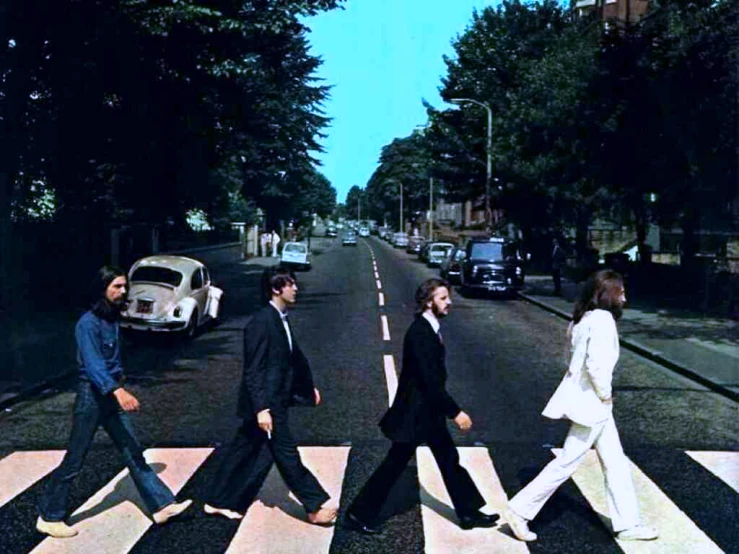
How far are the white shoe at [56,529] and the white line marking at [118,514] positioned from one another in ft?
0.13

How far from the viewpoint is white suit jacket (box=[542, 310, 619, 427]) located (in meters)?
6.19

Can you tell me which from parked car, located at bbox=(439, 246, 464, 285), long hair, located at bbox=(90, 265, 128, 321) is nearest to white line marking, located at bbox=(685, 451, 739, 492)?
long hair, located at bbox=(90, 265, 128, 321)

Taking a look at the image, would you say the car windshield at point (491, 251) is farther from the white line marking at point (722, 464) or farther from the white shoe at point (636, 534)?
the white shoe at point (636, 534)

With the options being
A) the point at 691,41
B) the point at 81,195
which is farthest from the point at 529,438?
the point at 81,195

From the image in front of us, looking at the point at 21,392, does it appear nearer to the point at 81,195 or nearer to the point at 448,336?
the point at 448,336

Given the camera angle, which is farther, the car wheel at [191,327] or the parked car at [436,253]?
the parked car at [436,253]

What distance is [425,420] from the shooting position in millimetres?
6242

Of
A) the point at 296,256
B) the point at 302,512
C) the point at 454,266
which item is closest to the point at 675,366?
the point at 302,512

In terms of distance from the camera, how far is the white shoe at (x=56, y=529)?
634cm

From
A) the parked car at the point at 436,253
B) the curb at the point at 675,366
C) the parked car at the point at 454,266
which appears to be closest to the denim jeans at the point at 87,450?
the curb at the point at 675,366

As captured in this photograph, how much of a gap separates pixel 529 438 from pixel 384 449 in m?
1.66

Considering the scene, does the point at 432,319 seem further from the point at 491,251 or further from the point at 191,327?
the point at 491,251

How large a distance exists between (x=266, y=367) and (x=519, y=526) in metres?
2.09

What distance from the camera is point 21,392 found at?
11.9 m
